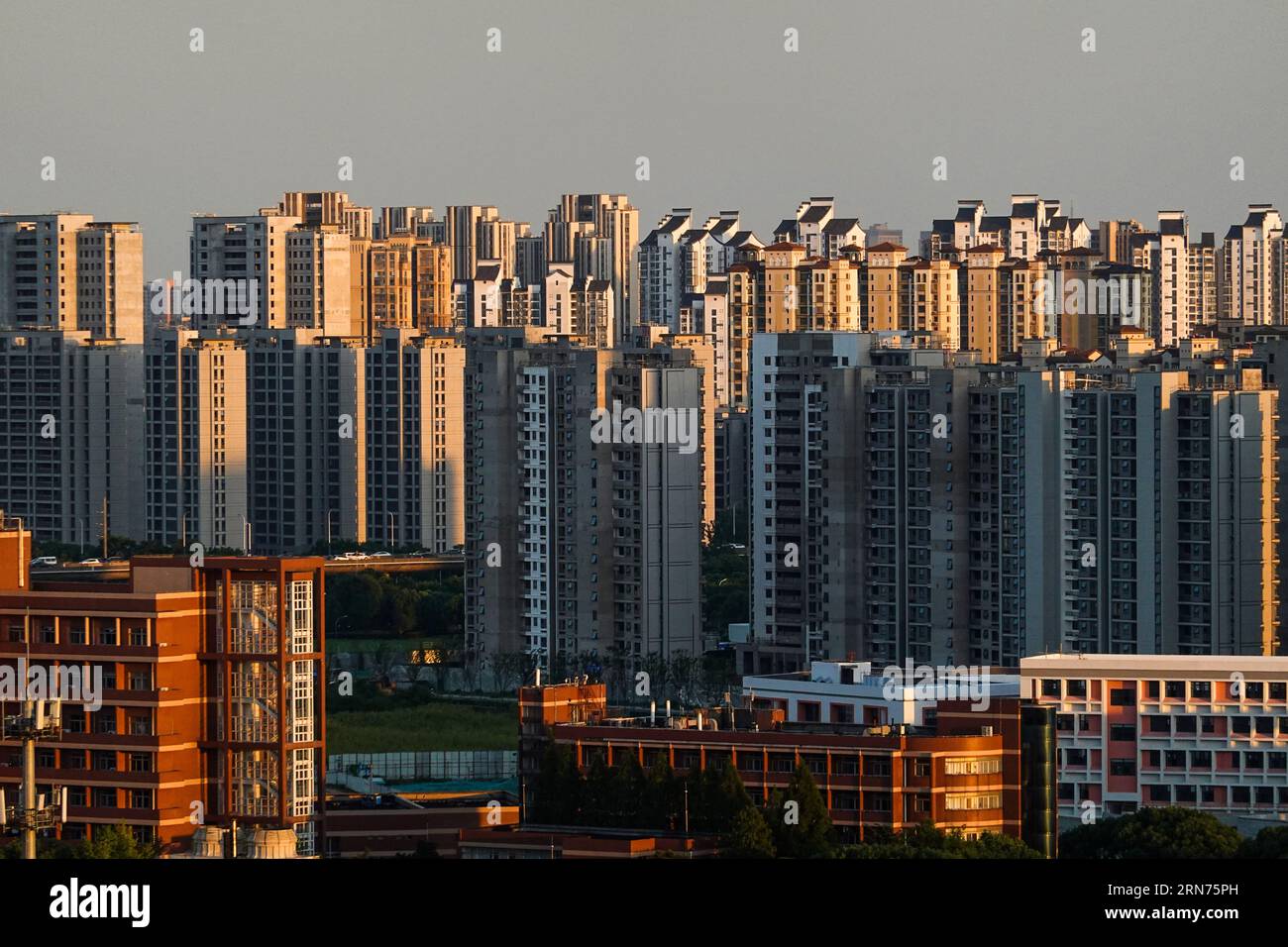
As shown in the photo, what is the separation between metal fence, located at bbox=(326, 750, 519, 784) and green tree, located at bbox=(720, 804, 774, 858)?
189 inches

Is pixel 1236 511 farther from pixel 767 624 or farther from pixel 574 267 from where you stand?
pixel 574 267

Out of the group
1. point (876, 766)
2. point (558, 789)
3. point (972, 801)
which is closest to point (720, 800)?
point (876, 766)

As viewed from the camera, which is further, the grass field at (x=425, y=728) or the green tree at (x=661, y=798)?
the grass field at (x=425, y=728)

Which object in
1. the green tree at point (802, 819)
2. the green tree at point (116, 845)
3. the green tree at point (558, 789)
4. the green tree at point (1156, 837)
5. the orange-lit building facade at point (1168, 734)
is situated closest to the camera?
the green tree at point (116, 845)

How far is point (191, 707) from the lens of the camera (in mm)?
8289

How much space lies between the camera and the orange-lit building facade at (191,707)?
822cm

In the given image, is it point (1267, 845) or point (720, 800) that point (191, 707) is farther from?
point (1267, 845)

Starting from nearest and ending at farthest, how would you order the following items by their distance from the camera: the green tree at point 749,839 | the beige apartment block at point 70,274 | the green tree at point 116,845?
the green tree at point 116,845, the green tree at point 749,839, the beige apartment block at point 70,274

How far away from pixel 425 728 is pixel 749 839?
7.45m

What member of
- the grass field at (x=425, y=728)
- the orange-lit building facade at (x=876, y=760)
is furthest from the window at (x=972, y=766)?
the grass field at (x=425, y=728)

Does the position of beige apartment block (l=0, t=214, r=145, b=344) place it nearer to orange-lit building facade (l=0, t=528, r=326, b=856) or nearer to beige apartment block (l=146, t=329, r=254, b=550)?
beige apartment block (l=146, t=329, r=254, b=550)

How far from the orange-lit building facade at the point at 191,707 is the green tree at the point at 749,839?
4.34ft

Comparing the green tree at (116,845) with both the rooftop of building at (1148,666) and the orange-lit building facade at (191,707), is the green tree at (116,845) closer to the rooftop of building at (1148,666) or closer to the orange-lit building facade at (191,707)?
the orange-lit building facade at (191,707)

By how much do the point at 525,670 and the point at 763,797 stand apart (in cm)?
781
